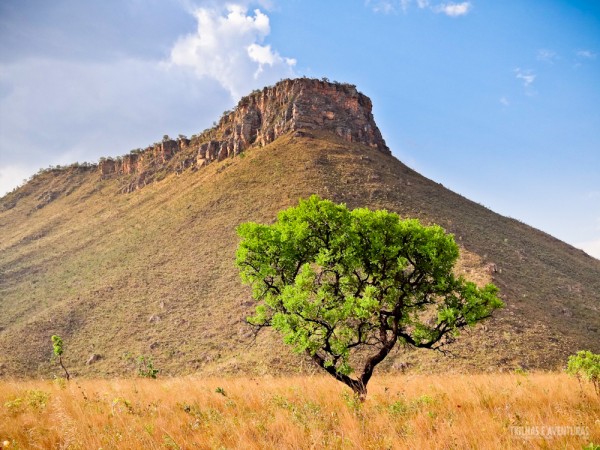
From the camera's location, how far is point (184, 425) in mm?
7164

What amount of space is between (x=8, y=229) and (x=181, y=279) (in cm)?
8403

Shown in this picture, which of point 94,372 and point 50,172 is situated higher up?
point 50,172

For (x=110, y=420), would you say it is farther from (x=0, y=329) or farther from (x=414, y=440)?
(x=0, y=329)

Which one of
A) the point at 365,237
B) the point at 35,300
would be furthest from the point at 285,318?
the point at 35,300

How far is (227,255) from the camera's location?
53469mm

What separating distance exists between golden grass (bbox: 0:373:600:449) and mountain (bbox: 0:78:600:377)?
16.1 ft

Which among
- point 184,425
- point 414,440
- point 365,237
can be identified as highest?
point 365,237

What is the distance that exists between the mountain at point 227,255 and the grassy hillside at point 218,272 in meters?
0.24

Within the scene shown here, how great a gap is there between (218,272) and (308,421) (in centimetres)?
4492

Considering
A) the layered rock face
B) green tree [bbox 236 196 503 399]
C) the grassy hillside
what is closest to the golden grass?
green tree [bbox 236 196 503 399]

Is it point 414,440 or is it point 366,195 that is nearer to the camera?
point 414,440

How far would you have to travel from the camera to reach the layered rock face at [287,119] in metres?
91.8

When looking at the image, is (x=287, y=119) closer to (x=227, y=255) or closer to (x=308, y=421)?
(x=227, y=255)

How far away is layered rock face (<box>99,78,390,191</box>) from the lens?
91.8m
